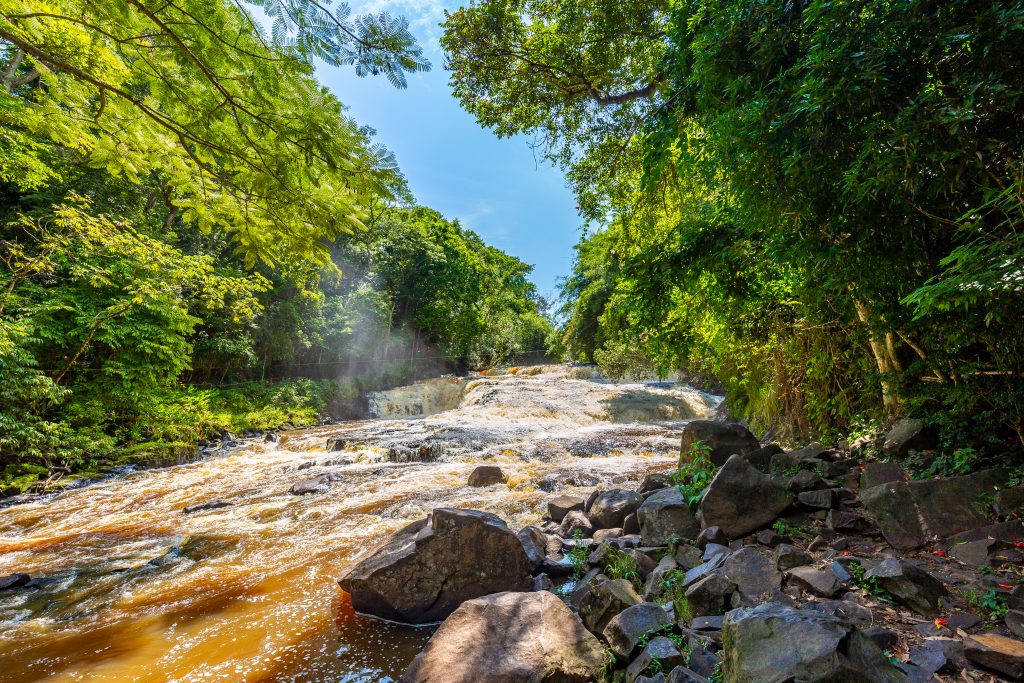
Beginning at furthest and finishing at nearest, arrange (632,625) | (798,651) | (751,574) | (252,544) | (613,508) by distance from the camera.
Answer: (252,544), (613,508), (751,574), (632,625), (798,651)

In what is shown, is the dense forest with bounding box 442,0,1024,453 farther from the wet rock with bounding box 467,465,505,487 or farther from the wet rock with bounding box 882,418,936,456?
the wet rock with bounding box 467,465,505,487

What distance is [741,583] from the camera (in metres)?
2.74

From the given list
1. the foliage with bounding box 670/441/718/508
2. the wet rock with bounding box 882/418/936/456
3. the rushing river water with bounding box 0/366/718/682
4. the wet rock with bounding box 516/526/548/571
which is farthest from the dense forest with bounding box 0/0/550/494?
the wet rock with bounding box 882/418/936/456

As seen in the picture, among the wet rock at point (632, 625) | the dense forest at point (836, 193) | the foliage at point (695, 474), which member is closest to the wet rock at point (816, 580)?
the wet rock at point (632, 625)

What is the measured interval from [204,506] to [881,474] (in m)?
8.94

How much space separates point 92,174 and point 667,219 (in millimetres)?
17360

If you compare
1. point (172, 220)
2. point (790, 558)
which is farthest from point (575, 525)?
point (172, 220)

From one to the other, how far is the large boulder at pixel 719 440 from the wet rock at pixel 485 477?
10.2 ft

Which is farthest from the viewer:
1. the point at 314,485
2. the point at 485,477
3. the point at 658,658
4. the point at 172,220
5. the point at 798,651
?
the point at 172,220

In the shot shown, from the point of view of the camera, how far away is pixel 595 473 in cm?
750

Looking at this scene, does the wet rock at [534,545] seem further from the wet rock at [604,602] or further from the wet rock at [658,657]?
the wet rock at [658,657]

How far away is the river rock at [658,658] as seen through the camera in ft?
7.25

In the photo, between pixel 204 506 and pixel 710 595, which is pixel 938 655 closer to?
pixel 710 595

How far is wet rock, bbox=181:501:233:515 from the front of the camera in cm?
671
